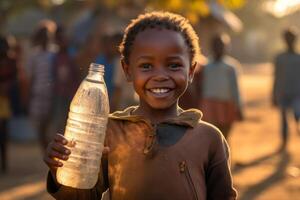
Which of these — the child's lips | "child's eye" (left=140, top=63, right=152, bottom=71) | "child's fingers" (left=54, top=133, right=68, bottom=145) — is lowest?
"child's fingers" (left=54, top=133, right=68, bottom=145)

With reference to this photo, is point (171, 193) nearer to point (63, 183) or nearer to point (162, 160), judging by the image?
point (162, 160)

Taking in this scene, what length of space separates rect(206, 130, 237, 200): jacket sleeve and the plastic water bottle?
1.45 feet

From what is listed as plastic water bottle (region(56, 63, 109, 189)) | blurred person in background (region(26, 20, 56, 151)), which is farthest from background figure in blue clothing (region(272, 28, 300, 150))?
plastic water bottle (region(56, 63, 109, 189))

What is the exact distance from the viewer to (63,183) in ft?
8.89

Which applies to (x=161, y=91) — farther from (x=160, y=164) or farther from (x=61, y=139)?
(x=61, y=139)

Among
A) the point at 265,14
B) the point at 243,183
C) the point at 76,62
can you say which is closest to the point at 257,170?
the point at 243,183

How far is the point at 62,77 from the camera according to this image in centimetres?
898

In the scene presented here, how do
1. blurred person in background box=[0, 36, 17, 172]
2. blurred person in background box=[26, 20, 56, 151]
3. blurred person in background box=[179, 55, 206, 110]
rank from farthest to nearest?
blurred person in background box=[26, 20, 56, 151] → blurred person in background box=[0, 36, 17, 172] → blurred person in background box=[179, 55, 206, 110]

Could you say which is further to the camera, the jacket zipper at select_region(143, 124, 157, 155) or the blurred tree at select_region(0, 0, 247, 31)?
the blurred tree at select_region(0, 0, 247, 31)

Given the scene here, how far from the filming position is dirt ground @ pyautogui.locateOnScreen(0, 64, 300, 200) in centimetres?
780

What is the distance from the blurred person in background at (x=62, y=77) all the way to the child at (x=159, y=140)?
6.17 meters

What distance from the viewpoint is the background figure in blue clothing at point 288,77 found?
10.5 metres

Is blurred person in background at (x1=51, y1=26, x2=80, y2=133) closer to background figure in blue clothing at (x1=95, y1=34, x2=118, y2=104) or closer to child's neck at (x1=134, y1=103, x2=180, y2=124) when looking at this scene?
background figure in blue clothing at (x1=95, y1=34, x2=118, y2=104)

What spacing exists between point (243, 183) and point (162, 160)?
19.1ft
